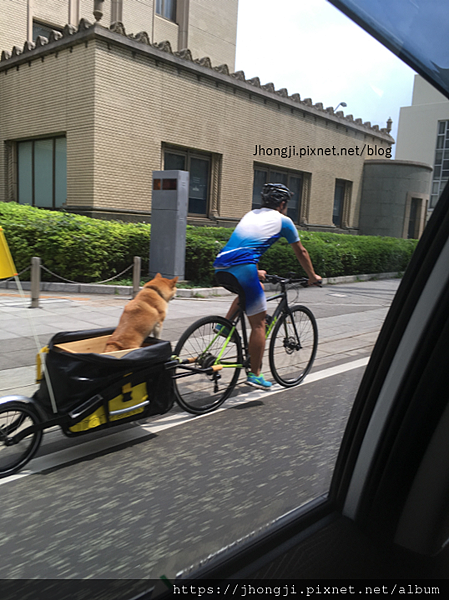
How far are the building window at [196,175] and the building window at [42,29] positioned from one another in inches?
159

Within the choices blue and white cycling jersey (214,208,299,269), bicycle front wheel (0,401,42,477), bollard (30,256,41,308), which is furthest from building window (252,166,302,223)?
bicycle front wheel (0,401,42,477)

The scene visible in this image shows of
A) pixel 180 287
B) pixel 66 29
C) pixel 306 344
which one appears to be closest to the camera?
pixel 66 29

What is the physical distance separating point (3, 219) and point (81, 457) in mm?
1560

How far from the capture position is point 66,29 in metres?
2.20

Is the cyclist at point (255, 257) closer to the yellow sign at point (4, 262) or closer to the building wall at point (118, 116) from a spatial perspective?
the building wall at point (118, 116)

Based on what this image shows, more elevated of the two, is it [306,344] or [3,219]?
[3,219]

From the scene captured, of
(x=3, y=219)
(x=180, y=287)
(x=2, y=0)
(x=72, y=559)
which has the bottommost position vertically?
(x=72, y=559)

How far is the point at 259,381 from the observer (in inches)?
177

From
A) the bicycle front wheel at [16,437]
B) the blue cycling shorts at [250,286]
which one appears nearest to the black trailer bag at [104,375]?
the bicycle front wheel at [16,437]

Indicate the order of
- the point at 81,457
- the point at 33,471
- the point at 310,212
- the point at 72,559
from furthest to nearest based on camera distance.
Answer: the point at 310,212 < the point at 81,457 < the point at 33,471 < the point at 72,559

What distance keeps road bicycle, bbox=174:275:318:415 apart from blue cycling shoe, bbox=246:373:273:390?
0.09 meters

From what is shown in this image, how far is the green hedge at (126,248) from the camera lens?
7.74 ft

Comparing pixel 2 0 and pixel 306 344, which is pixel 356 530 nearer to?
pixel 2 0

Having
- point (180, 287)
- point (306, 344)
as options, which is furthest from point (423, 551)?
point (306, 344)
